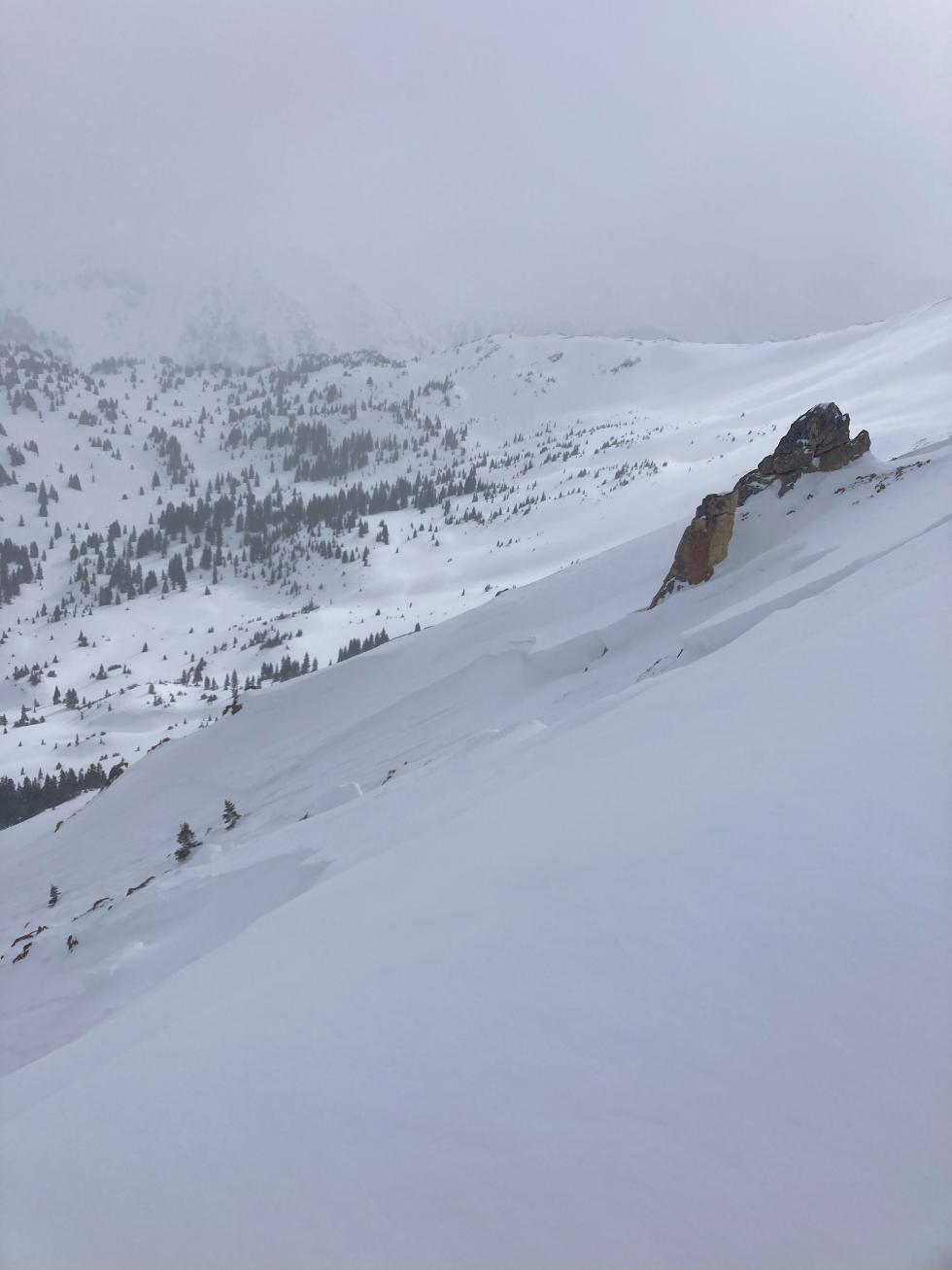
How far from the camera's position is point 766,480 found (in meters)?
19.1

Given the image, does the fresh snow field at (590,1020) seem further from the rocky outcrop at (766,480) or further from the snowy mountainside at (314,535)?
the snowy mountainside at (314,535)

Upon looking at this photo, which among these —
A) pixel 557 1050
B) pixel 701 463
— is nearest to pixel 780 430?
pixel 701 463

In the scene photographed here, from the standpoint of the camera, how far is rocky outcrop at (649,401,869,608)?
1723cm

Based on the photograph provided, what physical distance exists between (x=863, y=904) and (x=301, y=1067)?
9.59 ft

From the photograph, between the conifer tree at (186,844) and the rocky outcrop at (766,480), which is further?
the rocky outcrop at (766,480)

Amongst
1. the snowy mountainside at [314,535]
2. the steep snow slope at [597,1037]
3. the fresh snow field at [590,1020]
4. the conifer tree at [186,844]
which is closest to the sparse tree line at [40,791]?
the snowy mountainside at [314,535]

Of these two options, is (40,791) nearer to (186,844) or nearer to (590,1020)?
(186,844)

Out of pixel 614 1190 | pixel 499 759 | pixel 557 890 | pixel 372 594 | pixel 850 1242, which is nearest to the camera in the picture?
pixel 850 1242

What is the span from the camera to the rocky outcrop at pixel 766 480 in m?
17.2

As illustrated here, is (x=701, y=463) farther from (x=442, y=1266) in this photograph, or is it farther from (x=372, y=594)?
(x=442, y=1266)

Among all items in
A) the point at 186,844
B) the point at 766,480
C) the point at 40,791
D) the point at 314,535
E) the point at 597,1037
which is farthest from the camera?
the point at 314,535

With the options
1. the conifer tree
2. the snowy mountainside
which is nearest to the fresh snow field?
the conifer tree

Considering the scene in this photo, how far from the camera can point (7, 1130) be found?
11.8 ft

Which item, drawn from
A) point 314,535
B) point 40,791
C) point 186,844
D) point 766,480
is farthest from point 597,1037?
point 314,535
